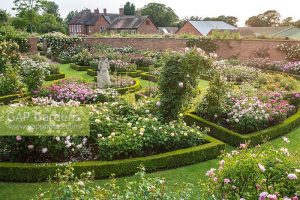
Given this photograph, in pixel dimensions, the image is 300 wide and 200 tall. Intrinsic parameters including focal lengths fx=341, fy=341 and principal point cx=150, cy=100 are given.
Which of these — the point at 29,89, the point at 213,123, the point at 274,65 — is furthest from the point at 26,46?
the point at 213,123

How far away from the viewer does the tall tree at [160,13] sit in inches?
2569

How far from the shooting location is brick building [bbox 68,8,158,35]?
50.1m

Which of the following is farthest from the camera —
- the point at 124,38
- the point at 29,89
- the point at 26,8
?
the point at 26,8

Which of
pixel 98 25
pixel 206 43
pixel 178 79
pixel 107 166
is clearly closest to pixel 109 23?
pixel 98 25

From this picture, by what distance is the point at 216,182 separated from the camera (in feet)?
14.8

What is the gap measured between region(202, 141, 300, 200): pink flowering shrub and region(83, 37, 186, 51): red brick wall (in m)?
23.8

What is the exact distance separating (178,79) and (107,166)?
10.6 ft

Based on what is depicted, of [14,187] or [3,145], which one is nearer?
[14,187]

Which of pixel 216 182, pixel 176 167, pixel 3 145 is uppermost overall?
pixel 216 182

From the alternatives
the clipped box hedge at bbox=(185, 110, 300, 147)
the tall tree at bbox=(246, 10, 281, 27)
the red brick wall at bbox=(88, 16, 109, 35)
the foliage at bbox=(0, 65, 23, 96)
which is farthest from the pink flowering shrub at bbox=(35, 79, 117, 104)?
the tall tree at bbox=(246, 10, 281, 27)

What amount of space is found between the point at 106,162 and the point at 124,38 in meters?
21.8

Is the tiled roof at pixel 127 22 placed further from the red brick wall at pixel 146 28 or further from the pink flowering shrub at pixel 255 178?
the pink flowering shrub at pixel 255 178

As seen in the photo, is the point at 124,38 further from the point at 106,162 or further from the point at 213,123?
the point at 106,162

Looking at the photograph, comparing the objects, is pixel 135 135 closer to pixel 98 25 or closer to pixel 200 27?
pixel 200 27
